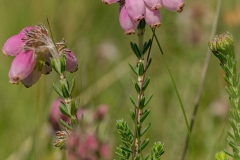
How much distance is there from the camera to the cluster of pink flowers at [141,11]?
1698 mm

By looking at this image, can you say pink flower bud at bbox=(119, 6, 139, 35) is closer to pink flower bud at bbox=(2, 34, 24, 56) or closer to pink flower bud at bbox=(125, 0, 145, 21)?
pink flower bud at bbox=(125, 0, 145, 21)

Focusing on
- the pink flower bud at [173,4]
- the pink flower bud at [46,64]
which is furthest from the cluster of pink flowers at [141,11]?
the pink flower bud at [46,64]

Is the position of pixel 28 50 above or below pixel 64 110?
above

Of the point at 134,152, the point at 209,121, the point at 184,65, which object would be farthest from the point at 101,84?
the point at 134,152

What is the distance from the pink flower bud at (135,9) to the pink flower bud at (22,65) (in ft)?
1.19

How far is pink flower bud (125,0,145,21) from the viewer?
1693 millimetres

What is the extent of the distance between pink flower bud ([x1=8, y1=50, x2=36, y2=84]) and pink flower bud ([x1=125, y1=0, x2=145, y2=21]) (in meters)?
0.36

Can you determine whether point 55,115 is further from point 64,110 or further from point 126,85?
point 126,85

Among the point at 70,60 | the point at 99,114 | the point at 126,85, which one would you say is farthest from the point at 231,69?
the point at 126,85

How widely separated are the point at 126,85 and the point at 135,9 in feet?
10.1

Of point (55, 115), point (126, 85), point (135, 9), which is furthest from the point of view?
point (126, 85)

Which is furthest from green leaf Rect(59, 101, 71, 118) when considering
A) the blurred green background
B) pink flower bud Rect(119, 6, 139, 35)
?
the blurred green background

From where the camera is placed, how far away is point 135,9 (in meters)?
1.69

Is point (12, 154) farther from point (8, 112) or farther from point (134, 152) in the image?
point (134, 152)
